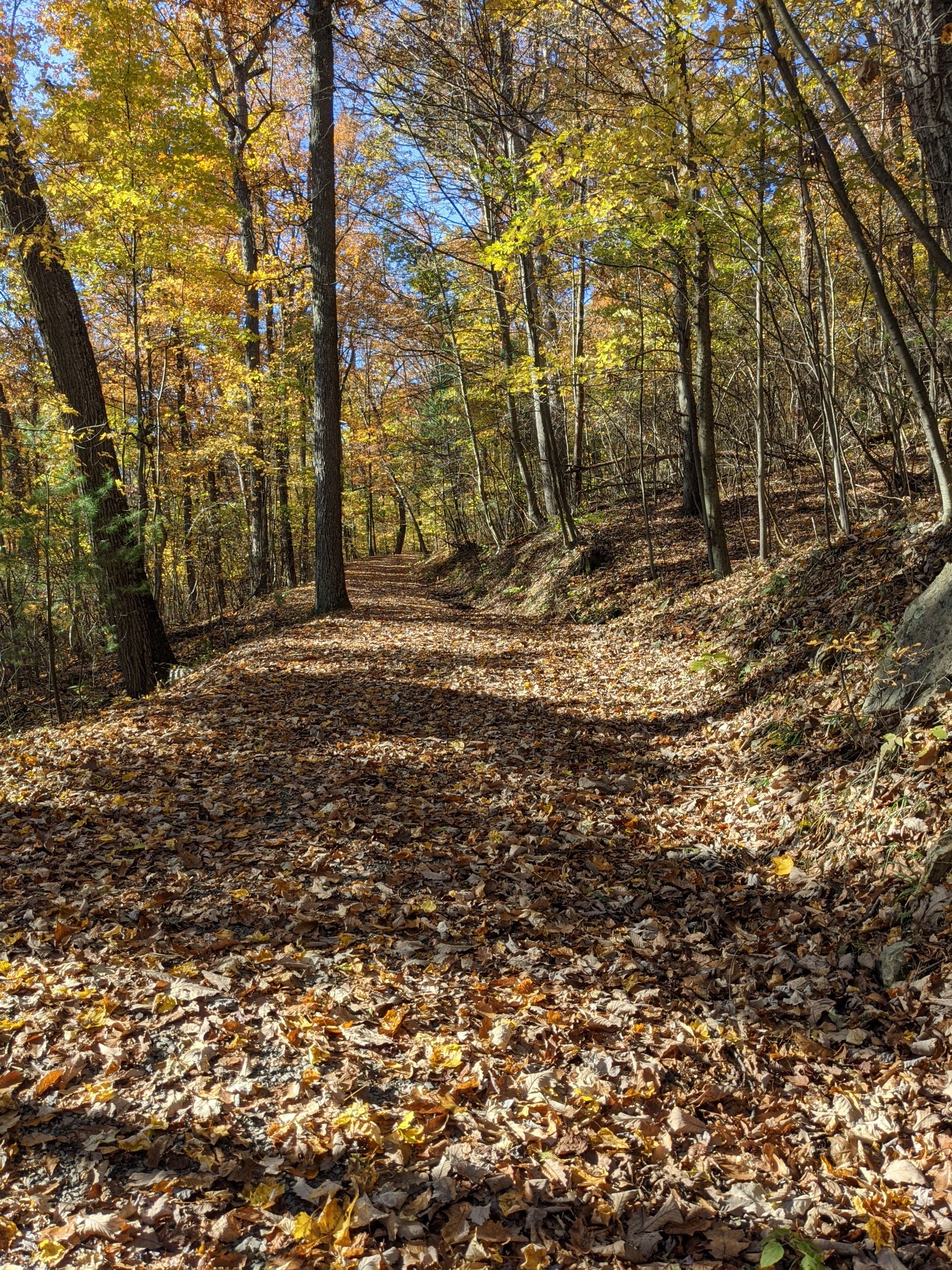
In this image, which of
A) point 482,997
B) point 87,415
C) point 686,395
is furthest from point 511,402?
point 482,997

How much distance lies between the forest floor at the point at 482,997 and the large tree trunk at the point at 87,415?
276 centimetres

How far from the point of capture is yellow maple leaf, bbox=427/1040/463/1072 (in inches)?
122

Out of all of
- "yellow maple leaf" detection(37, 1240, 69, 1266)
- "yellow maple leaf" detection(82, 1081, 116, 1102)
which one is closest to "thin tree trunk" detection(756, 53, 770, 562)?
"yellow maple leaf" detection(82, 1081, 116, 1102)

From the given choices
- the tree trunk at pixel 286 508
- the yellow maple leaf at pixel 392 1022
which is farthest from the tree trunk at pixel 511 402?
the yellow maple leaf at pixel 392 1022

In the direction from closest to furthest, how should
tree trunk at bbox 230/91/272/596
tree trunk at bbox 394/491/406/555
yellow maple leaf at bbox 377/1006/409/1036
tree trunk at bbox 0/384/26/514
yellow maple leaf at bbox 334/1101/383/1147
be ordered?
yellow maple leaf at bbox 334/1101/383/1147 → yellow maple leaf at bbox 377/1006/409/1036 → tree trunk at bbox 0/384/26/514 → tree trunk at bbox 230/91/272/596 → tree trunk at bbox 394/491/406/555

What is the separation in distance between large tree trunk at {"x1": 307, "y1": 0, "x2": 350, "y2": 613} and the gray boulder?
881 centimetres

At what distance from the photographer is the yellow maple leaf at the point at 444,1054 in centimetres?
310

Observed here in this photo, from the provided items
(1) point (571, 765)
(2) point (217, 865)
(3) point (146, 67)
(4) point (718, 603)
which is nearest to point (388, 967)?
(2) point (217, 865)

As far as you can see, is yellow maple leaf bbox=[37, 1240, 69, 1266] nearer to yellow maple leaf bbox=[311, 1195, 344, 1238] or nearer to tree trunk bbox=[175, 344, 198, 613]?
yellow maple leaf bbox=[311, 1195, 344, 1238]

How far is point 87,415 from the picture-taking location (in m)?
8.62

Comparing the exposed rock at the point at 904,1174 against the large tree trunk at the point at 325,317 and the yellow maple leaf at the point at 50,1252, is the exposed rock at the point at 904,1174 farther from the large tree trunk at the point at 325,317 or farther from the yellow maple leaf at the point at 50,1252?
the large tree trunk at the point at 325,317

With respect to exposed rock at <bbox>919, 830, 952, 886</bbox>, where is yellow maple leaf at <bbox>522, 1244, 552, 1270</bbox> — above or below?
below

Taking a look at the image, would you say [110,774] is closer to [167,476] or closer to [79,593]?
[79,593]

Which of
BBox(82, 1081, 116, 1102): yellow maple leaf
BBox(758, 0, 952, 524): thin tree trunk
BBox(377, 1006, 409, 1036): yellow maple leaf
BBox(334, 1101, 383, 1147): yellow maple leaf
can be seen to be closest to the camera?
BBox(334, 1101, 383, 1147): yellow maple leaf
